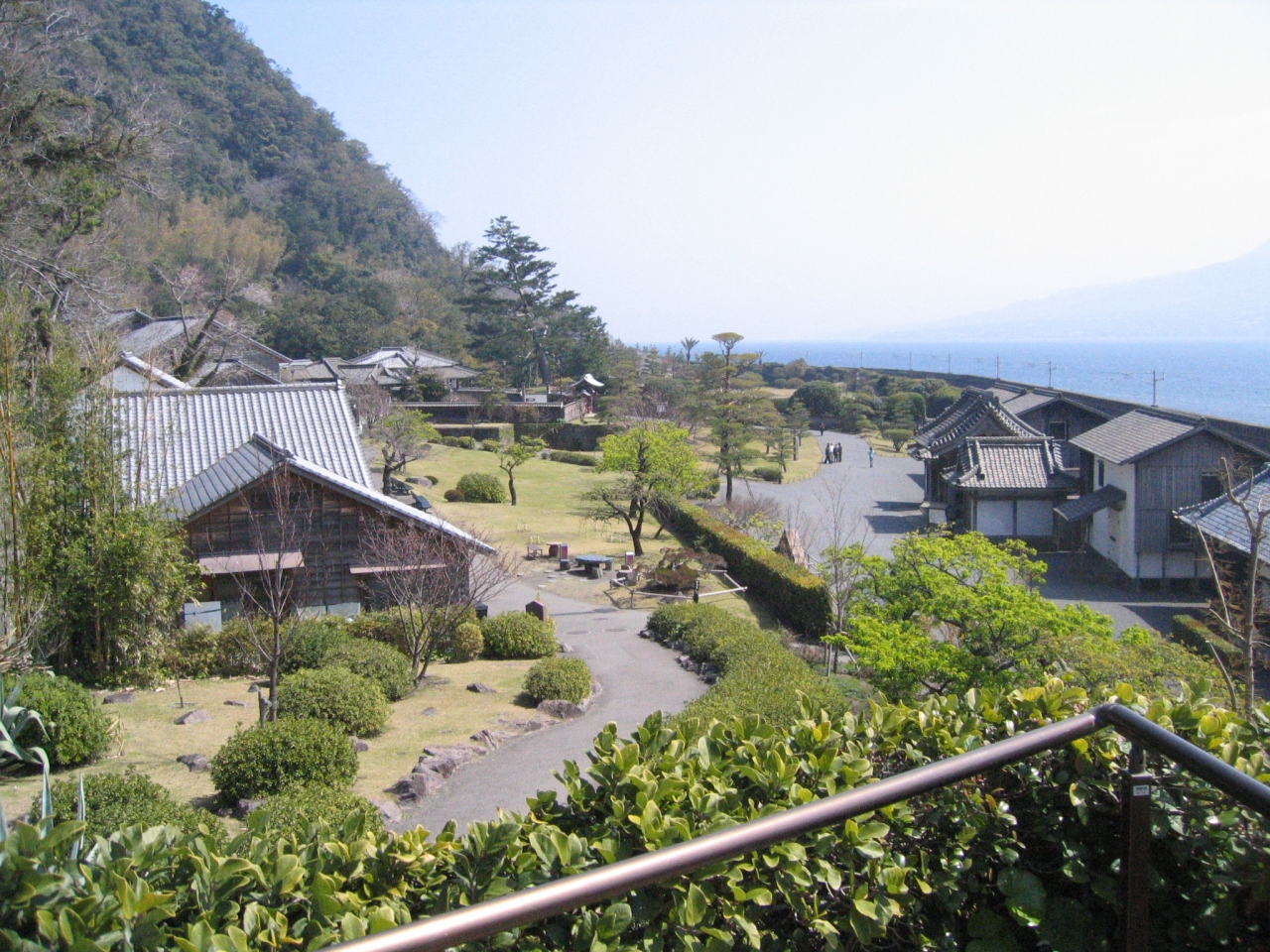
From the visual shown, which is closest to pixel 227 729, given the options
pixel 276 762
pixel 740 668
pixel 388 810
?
pixel 276 762

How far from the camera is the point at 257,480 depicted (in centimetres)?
1606

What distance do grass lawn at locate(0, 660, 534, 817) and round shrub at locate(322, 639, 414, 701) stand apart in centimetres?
24

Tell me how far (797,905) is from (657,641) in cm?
1591

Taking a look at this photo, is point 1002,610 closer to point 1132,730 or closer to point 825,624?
point 825,624

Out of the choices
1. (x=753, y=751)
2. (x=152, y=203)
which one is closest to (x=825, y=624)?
(x=753, y=751)

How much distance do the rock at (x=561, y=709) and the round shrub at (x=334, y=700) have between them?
7.71 feet

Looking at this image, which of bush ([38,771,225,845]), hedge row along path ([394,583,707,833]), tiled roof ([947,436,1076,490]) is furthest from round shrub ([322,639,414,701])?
tiled roof ([947,436,1076,490])

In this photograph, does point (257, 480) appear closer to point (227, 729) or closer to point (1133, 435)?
point (227, 729)

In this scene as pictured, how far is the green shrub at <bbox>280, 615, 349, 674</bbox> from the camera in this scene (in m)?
14.1

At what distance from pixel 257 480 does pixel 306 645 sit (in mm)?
3455

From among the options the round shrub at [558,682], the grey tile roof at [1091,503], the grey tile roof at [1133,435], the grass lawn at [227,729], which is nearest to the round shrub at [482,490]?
the grass lawn at [227,729]

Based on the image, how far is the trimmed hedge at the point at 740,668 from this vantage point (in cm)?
1084

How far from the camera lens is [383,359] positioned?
54.7m

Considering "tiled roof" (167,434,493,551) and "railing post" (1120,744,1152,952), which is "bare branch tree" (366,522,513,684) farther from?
"railing post" (1120,744,1152,952)
